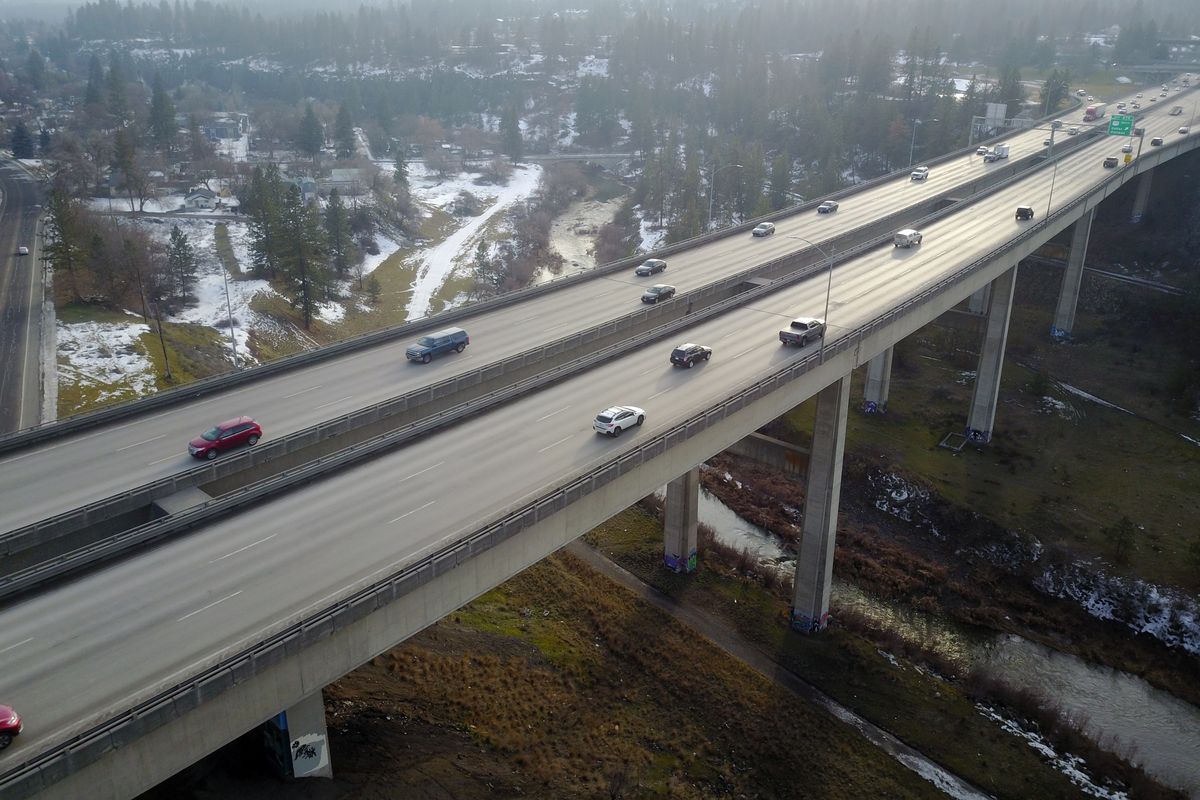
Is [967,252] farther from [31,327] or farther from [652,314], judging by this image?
[31,327]

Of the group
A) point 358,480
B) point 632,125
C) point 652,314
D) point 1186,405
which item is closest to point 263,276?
point 652,314

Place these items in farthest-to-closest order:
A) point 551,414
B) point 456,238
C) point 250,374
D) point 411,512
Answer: point 456,238 → point 250,374 → point 551,414 → point 411,512

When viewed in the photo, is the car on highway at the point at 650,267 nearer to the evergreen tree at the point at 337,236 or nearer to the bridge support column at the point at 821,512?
the bridge support column at the point at 821,512

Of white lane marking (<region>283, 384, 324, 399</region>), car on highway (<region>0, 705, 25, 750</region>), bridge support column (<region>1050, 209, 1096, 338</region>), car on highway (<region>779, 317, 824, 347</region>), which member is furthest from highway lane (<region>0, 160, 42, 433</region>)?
bridge support column (<region>1050, 209, 1096, 338</region>)

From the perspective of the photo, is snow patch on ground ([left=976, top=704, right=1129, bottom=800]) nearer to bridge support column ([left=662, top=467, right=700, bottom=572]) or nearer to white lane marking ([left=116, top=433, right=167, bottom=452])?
bridge support column ([left=662, top=467, right=700, bottom=572])

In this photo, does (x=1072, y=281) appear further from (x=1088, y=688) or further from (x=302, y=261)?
(x=302, y=261)

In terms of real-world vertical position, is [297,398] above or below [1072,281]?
above

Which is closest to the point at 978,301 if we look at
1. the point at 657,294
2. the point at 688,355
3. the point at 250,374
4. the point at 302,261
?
the point at 657,294
